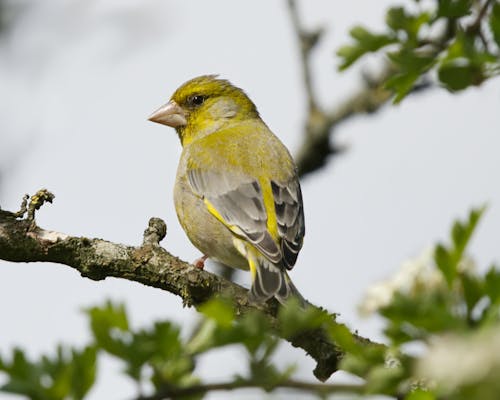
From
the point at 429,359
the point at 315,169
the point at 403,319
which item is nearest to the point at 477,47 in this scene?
the point at 403,319

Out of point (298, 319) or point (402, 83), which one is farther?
point (402, 83)

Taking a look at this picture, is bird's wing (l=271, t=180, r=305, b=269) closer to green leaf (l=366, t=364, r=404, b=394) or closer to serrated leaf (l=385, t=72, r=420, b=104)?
serrated leaf (l=385, t=72, r=420, b=104)

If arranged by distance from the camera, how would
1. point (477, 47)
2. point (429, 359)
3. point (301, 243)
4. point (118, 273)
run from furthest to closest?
point (301, 243)
point (118, 273)
point (477, 47)
point (429, 359)

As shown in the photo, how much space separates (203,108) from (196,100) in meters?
0.10

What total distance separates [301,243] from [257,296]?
1.00 meters

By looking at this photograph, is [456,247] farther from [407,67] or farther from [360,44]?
[360,44]

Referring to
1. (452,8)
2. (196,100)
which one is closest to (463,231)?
(452,8)

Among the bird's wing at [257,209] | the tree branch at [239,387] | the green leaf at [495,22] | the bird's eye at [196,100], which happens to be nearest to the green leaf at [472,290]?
the tree branch at [239,387]

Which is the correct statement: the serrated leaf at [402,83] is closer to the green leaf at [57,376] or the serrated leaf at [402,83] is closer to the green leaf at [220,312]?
the green leaf at [220,312]

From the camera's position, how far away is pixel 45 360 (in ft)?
5.25

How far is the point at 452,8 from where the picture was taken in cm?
277

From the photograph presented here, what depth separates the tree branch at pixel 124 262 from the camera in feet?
10.8

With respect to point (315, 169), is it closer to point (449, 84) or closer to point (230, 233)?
point (230, 233)

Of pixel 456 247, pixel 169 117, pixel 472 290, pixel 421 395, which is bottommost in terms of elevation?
pixel 421 395
